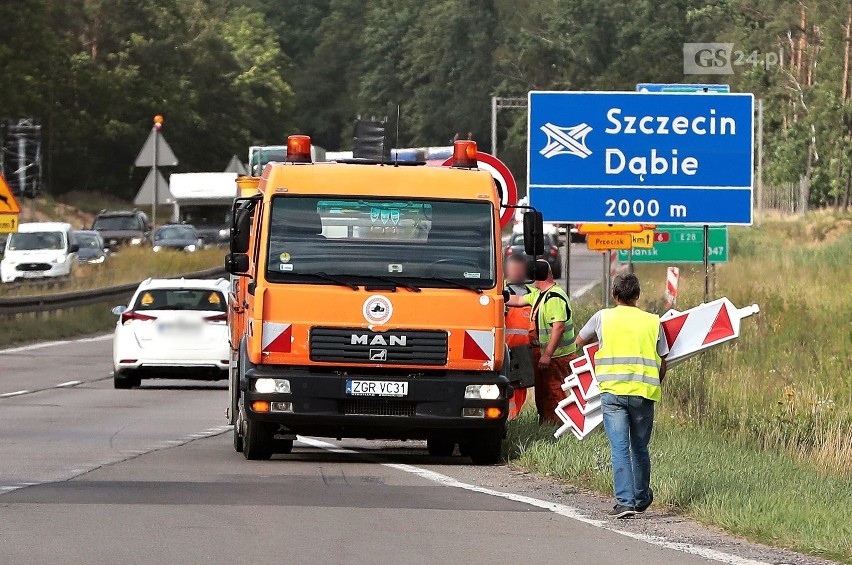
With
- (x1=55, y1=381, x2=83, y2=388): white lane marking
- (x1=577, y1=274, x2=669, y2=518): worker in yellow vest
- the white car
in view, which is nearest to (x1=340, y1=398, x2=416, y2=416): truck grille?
(x1=577, y1=274, x2=669, y2=518): worker in yellow vest

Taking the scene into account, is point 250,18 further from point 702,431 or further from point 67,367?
point 702,431

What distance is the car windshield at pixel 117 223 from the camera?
66.5 meters

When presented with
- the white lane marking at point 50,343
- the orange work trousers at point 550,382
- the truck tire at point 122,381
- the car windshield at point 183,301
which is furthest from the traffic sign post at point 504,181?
the white lane marking at point 50,343

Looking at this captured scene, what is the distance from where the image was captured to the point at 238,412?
54.3 ft

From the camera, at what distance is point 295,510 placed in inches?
478

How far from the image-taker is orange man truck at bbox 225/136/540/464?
15078 mm

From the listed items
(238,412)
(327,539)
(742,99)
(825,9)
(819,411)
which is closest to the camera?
(327,539)

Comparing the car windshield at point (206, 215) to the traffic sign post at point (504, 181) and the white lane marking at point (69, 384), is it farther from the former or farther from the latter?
the traffic sign post at point (504, 181)

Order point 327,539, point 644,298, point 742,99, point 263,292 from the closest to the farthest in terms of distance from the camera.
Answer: point 327,539 → point 263,292 → point 742,99 → point 644,298

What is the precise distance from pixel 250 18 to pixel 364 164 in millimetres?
129193

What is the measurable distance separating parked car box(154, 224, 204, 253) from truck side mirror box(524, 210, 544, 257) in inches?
1785

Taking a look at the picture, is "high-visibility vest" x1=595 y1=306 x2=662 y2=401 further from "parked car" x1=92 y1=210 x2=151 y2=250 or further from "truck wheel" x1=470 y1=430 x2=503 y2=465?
"parked car" x1=92 y1=210 x2=151 y2=250

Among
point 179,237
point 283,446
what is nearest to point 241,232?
point 283,446

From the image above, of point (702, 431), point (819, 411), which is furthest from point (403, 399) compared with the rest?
point (819, 411)
